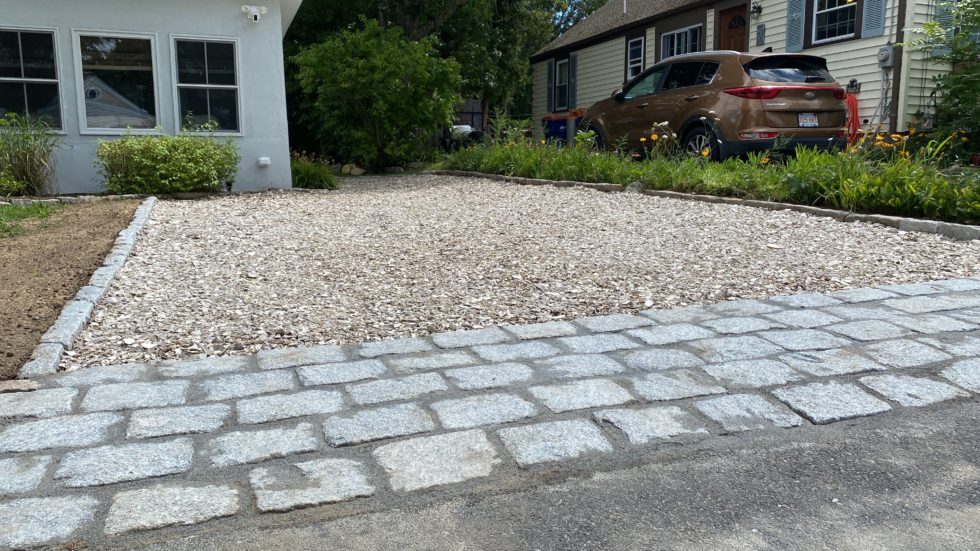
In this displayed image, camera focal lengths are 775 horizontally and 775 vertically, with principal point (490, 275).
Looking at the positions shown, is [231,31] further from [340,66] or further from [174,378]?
[174,378]

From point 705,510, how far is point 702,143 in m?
8.59

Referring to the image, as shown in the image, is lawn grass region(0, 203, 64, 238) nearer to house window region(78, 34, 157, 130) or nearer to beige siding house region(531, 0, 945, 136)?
house window region(78, 34, 157, 130)

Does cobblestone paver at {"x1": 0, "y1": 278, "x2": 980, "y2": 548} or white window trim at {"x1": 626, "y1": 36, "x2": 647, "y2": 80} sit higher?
white window trim at {"x1": 626, "y1": 36, "x2": 647, "y2": 80}

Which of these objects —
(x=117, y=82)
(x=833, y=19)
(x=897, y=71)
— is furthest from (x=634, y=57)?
(x=117, y=82)

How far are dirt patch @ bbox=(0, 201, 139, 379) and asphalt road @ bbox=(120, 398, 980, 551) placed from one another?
6.71 ft

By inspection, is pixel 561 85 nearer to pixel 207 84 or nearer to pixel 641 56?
pixel 641 56

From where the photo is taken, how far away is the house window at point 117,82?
10031 mm

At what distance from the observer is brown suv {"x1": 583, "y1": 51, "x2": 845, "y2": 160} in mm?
9422

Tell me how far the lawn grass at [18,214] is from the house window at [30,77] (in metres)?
2.02

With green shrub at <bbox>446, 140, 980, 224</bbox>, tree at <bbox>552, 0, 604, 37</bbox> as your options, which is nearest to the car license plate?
green shrub at <bbox>446, 140, 980, 224</bbox>

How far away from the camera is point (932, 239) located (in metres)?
6.22

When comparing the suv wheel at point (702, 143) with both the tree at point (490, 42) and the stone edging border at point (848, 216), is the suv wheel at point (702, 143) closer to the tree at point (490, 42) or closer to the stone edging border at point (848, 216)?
the stone edging border at point (848, 216)

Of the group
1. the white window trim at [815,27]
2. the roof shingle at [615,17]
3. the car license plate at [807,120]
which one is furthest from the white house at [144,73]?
the roof shingle at [615,17]

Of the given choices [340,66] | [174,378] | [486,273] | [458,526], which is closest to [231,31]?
[340,66]
